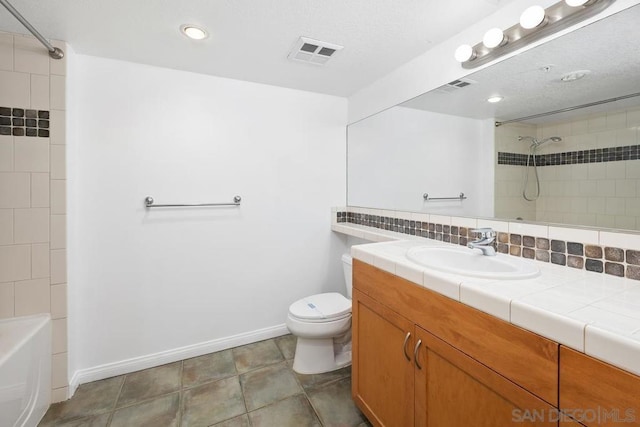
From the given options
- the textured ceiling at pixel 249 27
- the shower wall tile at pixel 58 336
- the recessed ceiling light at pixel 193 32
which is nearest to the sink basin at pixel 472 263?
the textured ceiling at pixel 249 27

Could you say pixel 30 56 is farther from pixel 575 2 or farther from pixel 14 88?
pixel 575 2

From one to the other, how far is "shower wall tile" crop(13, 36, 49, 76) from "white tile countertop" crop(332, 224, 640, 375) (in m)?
2.05

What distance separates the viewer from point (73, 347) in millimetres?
1669

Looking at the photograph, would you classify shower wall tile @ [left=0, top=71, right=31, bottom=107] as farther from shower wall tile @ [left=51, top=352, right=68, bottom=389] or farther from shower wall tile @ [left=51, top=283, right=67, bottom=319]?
shower wall tile @ [left=51, top=352, right=68, bottom=389]

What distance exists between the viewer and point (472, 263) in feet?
4.25

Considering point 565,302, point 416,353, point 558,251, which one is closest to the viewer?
point 565,302

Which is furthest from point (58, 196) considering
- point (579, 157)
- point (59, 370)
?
point (579, 157)

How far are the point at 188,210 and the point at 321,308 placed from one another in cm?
111

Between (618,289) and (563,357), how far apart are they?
1.41ft

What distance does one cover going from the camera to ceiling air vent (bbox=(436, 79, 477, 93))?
1501 mm

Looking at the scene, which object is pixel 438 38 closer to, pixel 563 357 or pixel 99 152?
pixel 563 357

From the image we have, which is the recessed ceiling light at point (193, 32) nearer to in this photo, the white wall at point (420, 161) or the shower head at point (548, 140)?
the white wall at point (420, 161)

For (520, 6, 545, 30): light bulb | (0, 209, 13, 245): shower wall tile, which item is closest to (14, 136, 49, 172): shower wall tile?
(0, 209, 13, 245): shower wall tile

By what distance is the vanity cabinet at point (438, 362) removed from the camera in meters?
0.70
